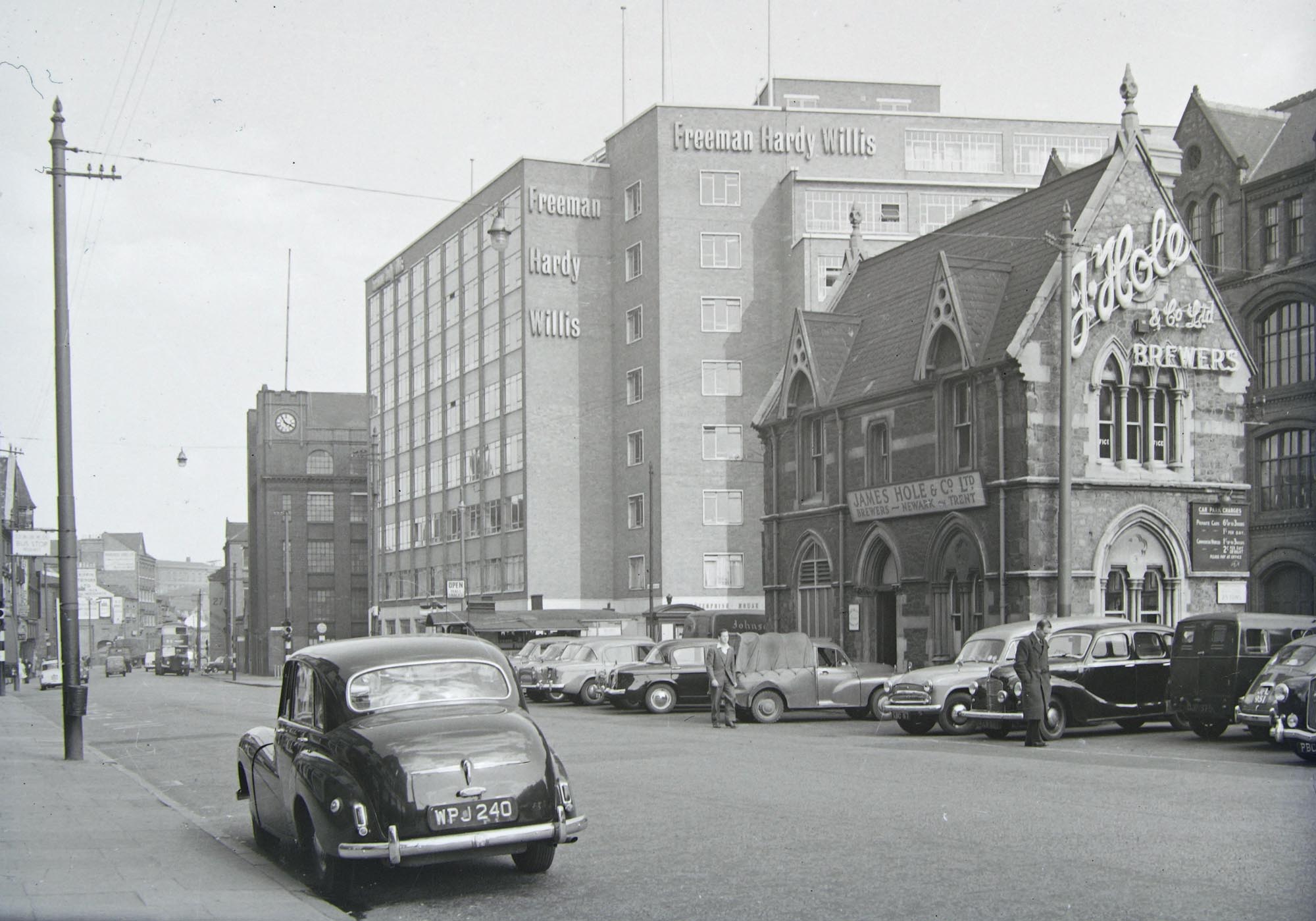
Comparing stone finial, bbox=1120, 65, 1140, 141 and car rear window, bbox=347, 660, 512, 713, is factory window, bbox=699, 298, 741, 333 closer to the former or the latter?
stone finial, bbox=1120, 65, 1140, 141

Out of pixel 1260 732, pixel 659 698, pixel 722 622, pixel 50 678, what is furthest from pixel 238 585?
pixel 1260 732

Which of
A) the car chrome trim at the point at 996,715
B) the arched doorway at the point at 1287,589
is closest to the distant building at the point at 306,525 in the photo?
the arched doorway at the point at 1287,589

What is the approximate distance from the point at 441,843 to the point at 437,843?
3 centimetres

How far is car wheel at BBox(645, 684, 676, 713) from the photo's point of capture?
101ft

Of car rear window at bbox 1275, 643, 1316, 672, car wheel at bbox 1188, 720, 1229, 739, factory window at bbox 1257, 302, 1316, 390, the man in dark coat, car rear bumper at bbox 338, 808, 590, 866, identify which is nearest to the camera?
car rear bumper at bbox 338, 808, 590, 866

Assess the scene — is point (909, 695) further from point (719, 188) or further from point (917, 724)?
point (719, 188)

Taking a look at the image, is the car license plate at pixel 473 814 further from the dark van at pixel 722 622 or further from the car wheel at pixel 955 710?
the dark van at pixel 722 622

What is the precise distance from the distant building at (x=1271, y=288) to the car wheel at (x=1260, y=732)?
24384mm

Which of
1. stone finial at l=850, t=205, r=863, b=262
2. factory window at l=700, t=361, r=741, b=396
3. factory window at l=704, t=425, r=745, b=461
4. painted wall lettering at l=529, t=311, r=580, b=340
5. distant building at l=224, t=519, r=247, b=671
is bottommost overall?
distant building at l=224, t=519, r=247, b=671

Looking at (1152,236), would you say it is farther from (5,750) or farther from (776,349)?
(776,349)

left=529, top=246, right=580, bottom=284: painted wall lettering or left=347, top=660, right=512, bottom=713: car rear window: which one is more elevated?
left=529, top=246, right=580, bottom=284: painted wall lettering

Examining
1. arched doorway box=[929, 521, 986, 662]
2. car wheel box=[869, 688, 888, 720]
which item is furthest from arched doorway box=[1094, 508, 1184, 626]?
car wheel box=[869, 688, 888, 720]

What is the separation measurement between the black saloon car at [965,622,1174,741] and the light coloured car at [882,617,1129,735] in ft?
0.87

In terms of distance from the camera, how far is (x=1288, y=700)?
55.0ft
